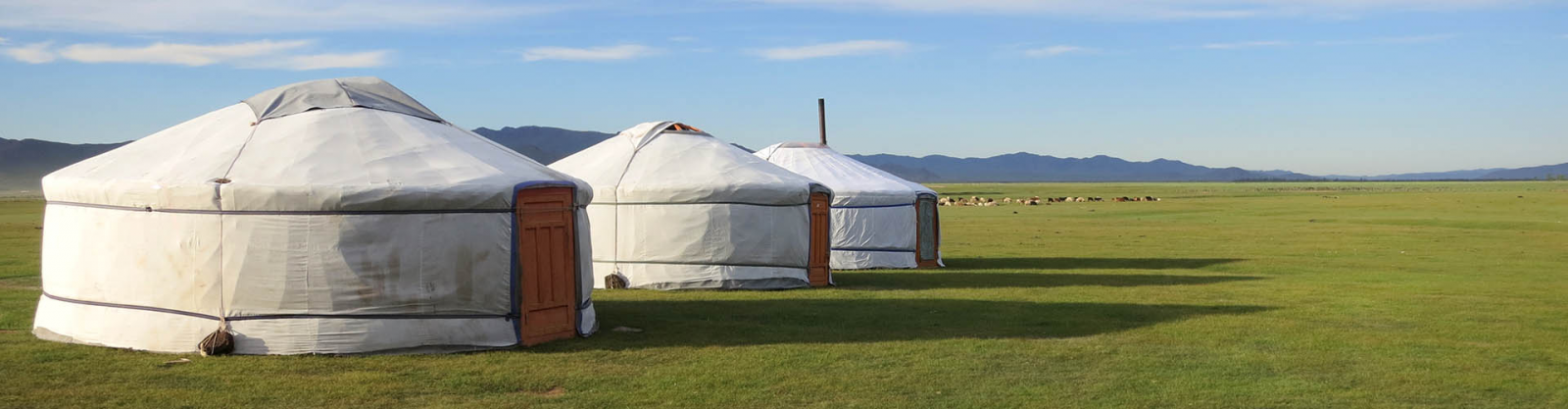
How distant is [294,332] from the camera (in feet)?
29.2

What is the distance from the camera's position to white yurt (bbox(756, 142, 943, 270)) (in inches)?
746

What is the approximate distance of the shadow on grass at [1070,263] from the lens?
19.3m

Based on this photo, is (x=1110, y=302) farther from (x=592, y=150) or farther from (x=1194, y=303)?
(x=592, y=150)

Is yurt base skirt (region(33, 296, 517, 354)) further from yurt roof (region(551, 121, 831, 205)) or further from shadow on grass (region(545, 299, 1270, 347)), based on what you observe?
yurt roof (region(551, 121, 831, 205))

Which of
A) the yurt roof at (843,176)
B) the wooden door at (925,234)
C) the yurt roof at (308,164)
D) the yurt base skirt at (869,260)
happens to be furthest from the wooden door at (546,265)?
the wooden door at (925,234)

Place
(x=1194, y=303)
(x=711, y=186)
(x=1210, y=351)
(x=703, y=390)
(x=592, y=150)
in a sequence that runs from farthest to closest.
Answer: (x=592, y=150) → (x=711, y=186) → (x=1194, y=303) → (x=1210, y=351) → (x=703, y=390)

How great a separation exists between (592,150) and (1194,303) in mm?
6999

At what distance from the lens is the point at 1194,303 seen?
13.4m

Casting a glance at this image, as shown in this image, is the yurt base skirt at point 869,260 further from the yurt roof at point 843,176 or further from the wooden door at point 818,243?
the wooden door at point 818,243

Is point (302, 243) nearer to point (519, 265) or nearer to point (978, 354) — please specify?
point (519, 265)

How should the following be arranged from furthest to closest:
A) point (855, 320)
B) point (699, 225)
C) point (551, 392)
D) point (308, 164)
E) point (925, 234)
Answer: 1. point (925, 234)
2. point (699, 225)
3. point (855, 320)
4. point (308, 164)
5. point (551, 392)

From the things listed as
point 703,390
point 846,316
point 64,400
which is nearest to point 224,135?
point 64,400

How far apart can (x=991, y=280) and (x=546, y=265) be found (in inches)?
316

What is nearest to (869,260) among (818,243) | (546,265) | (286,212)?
(818,243)
